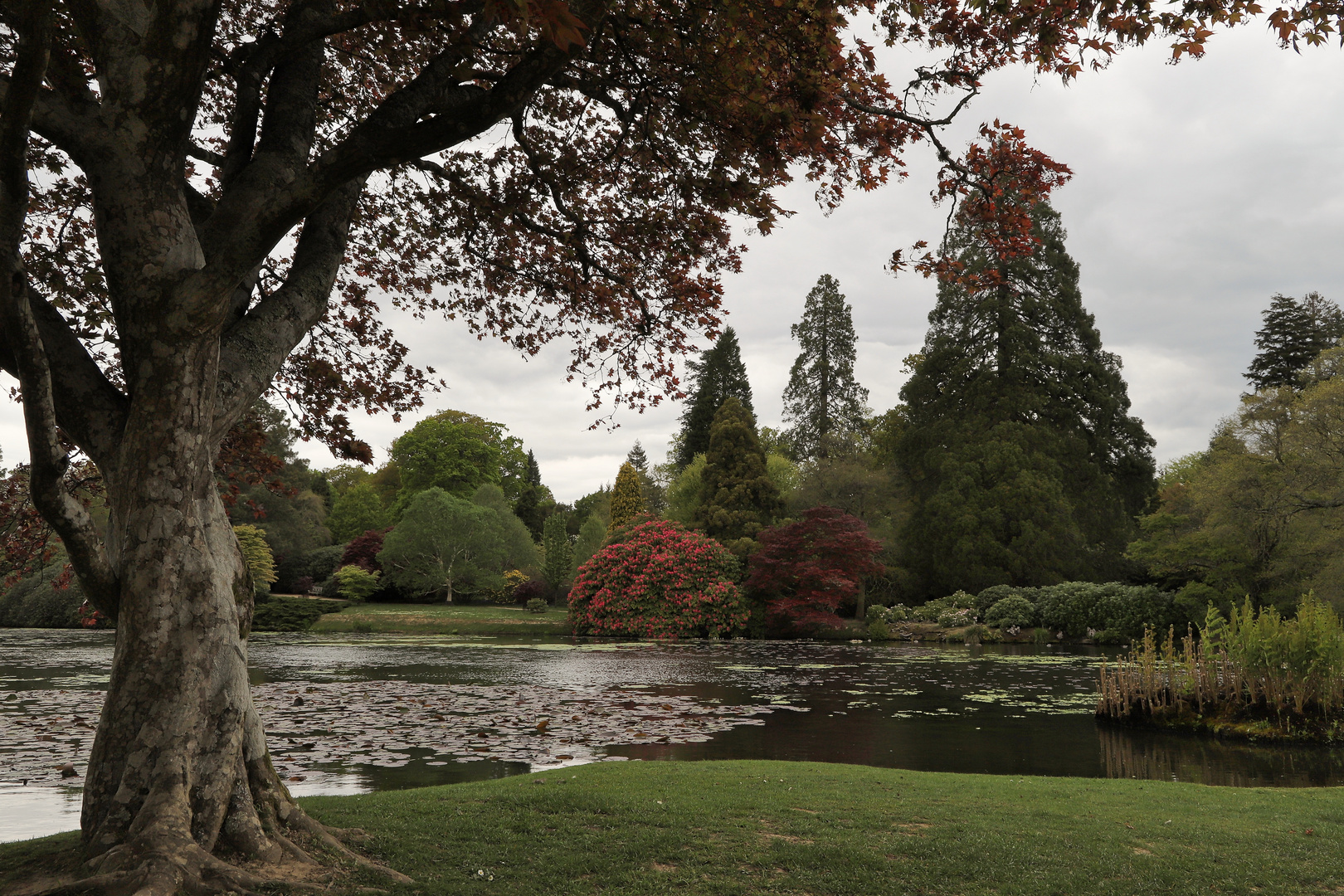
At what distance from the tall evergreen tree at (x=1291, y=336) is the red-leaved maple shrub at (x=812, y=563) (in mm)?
26592

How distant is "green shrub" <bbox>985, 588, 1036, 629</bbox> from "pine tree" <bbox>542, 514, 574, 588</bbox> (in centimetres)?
1963

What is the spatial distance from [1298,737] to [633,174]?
10.5 m

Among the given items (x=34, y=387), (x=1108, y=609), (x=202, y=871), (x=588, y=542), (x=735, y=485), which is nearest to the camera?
(x=202, y=871)

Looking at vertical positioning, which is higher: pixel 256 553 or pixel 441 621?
pixel 256 553

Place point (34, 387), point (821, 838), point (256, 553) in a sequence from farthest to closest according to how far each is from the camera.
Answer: point (256, 553), point (821, 838), point (34, 387)

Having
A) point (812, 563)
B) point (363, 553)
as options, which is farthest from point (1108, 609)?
point (363, 553)

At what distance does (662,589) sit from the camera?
28609 millimetres

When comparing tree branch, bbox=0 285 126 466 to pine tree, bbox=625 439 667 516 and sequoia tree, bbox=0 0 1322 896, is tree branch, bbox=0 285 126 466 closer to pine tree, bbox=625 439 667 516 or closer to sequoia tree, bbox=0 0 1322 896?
sequoia tree, bbox=0 0 1322 896

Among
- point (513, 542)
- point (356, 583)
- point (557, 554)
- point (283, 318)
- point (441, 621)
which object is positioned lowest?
point (441, 621)

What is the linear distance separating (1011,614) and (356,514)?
3973cm

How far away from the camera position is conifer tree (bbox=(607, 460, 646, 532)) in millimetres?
45656

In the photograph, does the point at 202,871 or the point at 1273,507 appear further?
the point at 1273,507

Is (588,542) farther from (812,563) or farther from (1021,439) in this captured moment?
(1021,439)

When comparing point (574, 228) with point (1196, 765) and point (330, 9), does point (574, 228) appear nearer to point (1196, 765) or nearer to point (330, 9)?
point (330, 9)
